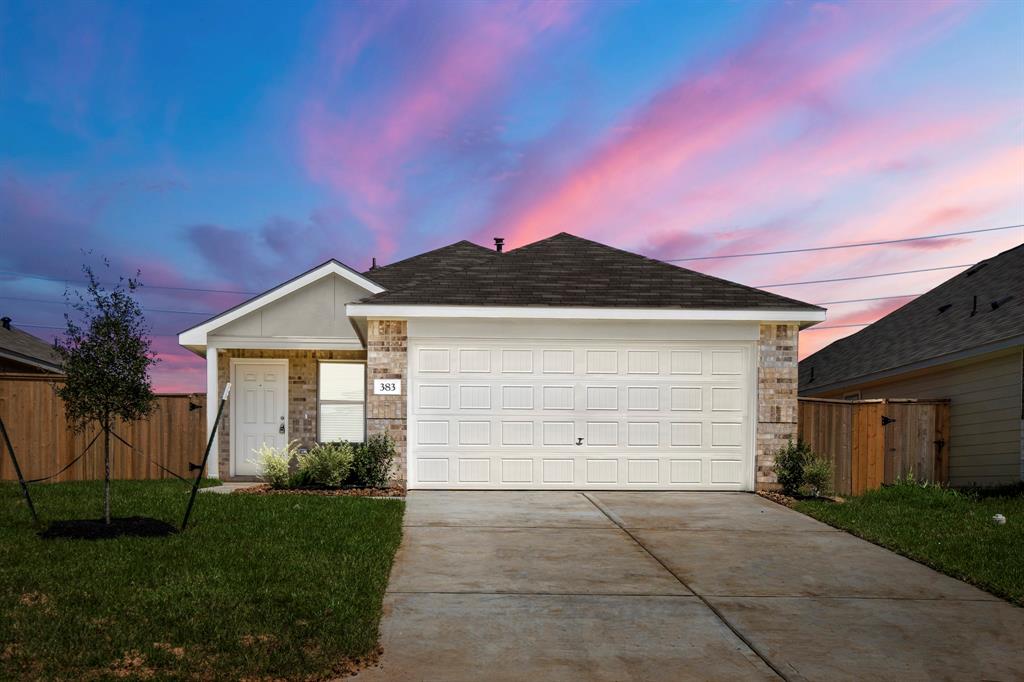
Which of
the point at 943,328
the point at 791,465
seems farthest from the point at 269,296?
the point at 943,328

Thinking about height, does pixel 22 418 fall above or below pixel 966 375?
below

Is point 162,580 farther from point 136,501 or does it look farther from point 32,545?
point 136,501

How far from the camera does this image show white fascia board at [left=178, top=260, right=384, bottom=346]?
Answer: 15469mm

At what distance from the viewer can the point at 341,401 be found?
650 inches

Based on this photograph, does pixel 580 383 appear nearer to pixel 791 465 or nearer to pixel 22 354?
pixel 791 465

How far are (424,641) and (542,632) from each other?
2.86 feet

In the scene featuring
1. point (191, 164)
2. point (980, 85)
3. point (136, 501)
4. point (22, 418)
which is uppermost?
point (980, 85)

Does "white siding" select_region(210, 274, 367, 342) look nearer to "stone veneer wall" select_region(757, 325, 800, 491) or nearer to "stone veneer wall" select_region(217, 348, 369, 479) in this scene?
"stone veneer wall" select_region(217, 348, 369, 479)

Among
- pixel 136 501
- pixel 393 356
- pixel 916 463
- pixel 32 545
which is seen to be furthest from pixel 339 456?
pixel 916 463

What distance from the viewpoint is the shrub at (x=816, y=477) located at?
1270 centimetres

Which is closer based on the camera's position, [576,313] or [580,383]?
[576,313]

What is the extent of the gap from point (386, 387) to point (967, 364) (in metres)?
12.2

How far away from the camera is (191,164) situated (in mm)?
15859

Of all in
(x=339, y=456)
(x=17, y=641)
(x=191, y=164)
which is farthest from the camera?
(x=191, y=164)
